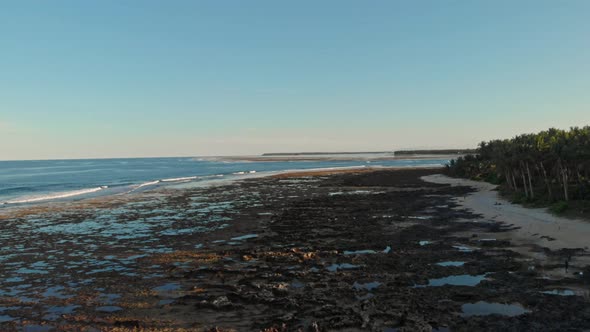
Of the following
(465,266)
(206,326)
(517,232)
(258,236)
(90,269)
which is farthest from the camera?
(258,236)

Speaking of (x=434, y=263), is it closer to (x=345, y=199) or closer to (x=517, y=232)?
(x=517, y=232)

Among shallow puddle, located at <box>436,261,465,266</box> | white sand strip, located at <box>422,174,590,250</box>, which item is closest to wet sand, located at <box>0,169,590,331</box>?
shallow puddle, located at <box>436,261,465,266</box>

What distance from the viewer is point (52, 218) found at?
32281 mm

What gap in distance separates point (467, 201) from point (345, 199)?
36.7 ft

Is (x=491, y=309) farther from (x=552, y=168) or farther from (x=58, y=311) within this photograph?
(x=552, y=168)

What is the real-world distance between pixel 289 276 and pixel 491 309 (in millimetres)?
6697

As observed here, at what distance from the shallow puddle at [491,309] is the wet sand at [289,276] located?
49 mm

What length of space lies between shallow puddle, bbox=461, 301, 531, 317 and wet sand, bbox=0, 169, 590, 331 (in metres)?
0.05

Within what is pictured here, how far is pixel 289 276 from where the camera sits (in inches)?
585

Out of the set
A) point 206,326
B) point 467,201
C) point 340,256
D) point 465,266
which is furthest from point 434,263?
point 467,201

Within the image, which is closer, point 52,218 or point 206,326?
point 206,326

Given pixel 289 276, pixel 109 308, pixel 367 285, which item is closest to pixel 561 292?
pixel 367 285

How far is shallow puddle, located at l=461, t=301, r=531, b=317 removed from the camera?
35.0ft

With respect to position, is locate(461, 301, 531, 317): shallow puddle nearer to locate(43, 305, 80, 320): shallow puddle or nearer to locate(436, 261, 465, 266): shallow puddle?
locate(436, 261, 465, 266): shallow puddle
